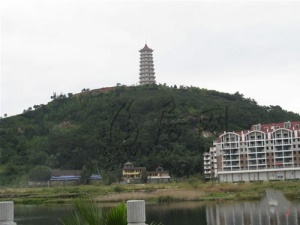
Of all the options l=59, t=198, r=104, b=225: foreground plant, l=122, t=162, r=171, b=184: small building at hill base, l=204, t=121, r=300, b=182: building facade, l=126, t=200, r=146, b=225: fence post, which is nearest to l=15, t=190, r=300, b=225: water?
l=59, t=198, r=104, b=225: foreground plant

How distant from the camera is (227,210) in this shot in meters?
33.9

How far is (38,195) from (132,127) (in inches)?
1720

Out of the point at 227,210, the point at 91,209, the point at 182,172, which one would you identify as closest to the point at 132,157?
the point at 182,172

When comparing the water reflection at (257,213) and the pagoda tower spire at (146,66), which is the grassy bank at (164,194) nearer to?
the water reflection at (257,213)

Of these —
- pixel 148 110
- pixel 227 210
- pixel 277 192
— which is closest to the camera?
pixel 227 210

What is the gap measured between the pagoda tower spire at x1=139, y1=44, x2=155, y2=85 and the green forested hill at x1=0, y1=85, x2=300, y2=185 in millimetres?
8253

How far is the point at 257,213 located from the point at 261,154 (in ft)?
136

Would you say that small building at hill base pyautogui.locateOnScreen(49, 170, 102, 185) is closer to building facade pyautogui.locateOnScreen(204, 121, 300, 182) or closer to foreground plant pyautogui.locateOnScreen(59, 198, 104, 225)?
building facade pyautogui.locateOnScreen(204, 121, 300, 182)

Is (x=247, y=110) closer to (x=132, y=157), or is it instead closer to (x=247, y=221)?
(x=132, y=157)

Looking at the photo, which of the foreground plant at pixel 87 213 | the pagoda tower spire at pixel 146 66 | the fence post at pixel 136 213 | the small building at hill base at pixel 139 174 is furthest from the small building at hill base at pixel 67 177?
the fence post at pixel 136 213

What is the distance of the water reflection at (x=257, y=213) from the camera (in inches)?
1061

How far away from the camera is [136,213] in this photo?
3805 mm

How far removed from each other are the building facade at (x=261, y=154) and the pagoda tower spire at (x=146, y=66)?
53.6 metres

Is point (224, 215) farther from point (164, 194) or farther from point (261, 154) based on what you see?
point (261, 154)
